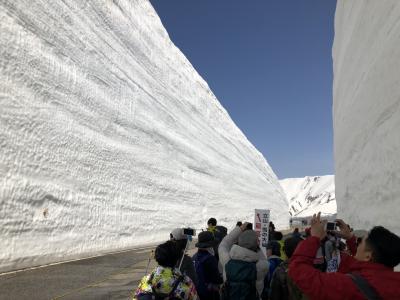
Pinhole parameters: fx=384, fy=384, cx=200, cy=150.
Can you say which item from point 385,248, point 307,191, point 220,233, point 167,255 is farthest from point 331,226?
point 307,191

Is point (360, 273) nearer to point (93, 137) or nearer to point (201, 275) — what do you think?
point (201, 275)

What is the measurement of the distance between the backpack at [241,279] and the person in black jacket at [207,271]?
538mm

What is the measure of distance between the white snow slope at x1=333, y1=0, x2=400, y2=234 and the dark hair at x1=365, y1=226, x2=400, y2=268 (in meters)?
5.14

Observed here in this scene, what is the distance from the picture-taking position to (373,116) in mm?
9031

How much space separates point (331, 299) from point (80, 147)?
455 inches

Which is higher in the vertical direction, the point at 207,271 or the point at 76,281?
the point at 207,271

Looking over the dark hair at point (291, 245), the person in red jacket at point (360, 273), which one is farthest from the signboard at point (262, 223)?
the person in red jacket at point (360, 273)

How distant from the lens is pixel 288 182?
396 feet

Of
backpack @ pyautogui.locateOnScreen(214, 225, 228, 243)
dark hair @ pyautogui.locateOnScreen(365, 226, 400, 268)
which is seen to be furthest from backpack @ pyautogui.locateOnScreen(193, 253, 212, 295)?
dark hair @ pyautogui.locateOnScreen(365, 226, 400, 268)

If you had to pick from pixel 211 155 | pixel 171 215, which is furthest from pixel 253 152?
pixel 171 215

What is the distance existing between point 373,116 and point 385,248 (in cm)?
781

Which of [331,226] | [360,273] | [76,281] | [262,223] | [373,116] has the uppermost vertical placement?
[373,116]

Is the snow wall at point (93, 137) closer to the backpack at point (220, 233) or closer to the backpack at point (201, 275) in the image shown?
the backpack at point (220, 233)

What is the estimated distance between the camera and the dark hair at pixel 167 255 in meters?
2.90
